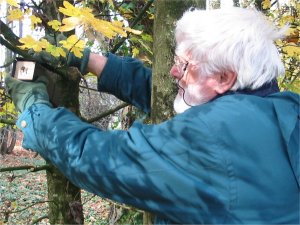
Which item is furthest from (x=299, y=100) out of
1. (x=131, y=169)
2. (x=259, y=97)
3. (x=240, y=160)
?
(x=131, y=169)

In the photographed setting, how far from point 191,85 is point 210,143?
14.2 inches

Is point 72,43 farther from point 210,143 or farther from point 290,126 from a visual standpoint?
point 290,126

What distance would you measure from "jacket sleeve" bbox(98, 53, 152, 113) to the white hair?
796mm

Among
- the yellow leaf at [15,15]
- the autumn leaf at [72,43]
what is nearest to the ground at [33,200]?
the yellow leaf at [15,15]

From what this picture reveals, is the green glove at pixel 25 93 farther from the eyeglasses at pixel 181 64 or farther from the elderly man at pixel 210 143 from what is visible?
the eyeglasses at pixel 181 64

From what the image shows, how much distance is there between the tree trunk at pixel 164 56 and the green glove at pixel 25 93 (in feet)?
1.60

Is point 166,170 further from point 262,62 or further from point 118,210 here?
point 118,210

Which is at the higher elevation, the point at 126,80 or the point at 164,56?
the point at 164,56

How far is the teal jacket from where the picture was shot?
127cm

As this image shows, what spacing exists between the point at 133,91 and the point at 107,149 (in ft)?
3.17

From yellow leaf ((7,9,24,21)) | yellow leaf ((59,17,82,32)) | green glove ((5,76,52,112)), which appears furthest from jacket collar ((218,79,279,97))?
yellow leaf ((7,9,24,21))

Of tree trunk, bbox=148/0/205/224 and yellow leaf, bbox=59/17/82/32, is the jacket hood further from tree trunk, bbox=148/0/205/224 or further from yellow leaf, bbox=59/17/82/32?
yellow leaf, bbox=59/17/82/32

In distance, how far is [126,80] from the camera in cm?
229

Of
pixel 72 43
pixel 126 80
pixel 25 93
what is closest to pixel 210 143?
pixel 72 43
